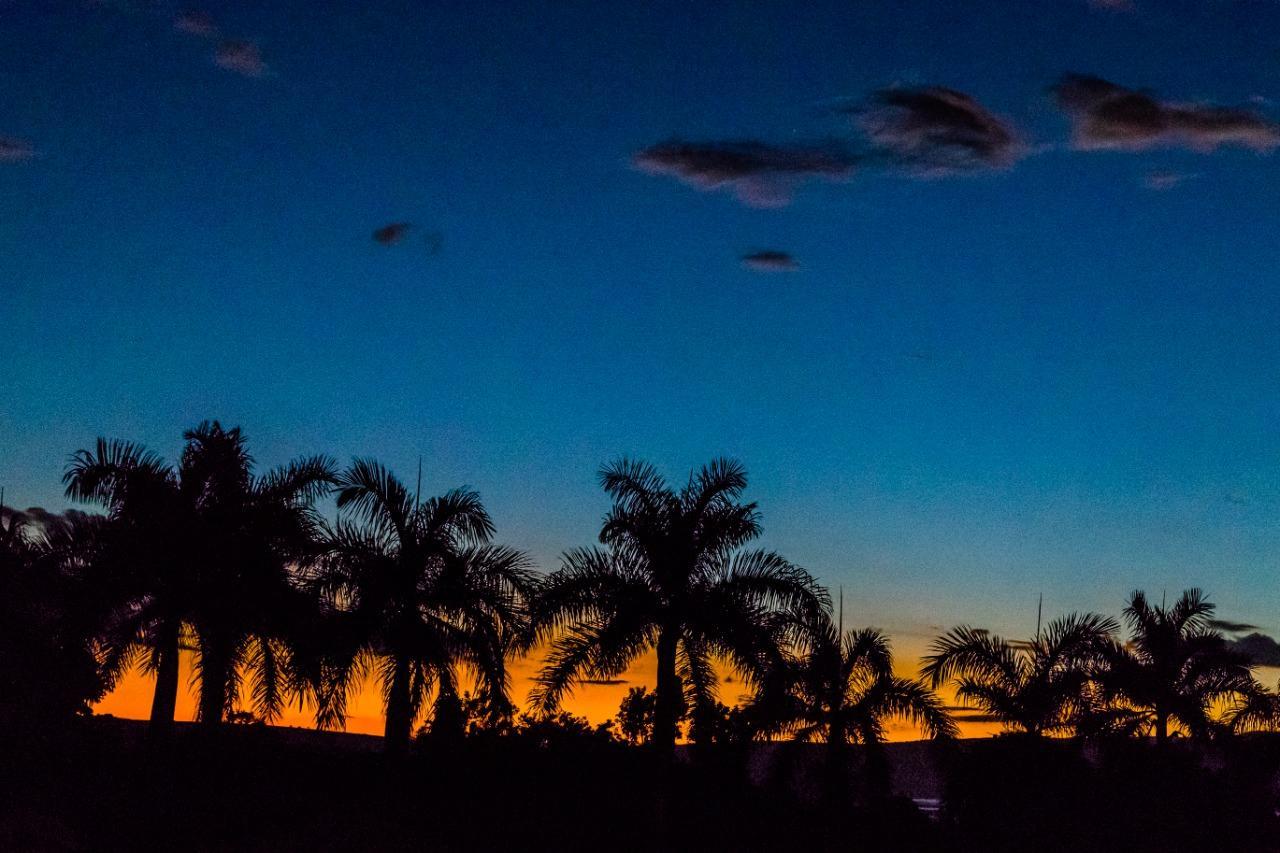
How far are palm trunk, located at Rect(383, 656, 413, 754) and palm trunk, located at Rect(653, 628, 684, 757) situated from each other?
5.15 metres

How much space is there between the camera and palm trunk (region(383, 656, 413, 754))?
29.0 meters

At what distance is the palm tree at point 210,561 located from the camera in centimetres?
2870

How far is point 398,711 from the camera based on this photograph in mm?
29312

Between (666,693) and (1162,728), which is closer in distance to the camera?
(666,693)

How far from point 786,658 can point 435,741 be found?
25.9 feet

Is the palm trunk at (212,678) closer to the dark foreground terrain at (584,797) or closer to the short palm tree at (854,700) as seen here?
the dark foreground terrain at (584,797)

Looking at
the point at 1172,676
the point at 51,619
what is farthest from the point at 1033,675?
the point at 51,619

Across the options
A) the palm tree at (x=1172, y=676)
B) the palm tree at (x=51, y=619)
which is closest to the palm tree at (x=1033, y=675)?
the palm tree at (x=1172, y=676)

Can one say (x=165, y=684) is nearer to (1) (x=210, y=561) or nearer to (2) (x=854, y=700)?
(1) (x=210, y=561)

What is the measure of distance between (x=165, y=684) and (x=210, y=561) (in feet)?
9.88

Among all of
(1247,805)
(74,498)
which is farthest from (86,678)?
(1247,805)

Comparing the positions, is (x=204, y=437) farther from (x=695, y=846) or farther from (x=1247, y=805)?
(x=1247, y=805)

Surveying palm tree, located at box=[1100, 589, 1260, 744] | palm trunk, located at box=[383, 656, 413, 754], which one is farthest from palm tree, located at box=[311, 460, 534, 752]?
palm tree, located at box=[1100, 589, 1260, 744]

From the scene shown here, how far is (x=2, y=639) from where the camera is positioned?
28.5m
